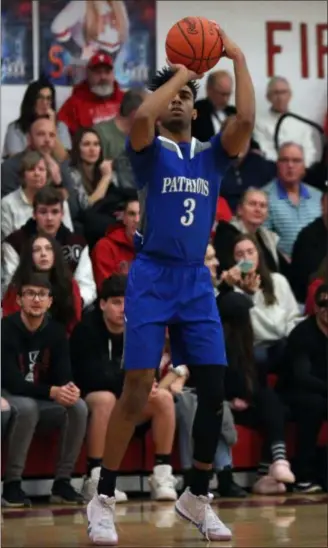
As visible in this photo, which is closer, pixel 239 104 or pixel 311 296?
pixel 239 104

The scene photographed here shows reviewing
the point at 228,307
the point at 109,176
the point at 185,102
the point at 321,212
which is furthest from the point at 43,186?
the point at 185,102

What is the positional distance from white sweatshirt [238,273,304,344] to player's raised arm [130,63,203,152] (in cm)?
381

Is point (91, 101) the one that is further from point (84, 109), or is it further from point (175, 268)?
point (175, 268)

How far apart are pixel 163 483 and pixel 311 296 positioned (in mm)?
2138

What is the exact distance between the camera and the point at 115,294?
31.4 feet

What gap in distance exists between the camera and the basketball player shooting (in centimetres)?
682

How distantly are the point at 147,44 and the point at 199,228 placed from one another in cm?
646

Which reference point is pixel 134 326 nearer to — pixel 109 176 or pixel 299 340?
pixel 299 340

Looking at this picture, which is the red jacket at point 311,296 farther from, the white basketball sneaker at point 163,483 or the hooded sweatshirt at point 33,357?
the hooded sweatshirt at point 33,357

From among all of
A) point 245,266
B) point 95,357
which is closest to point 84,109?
point 245,266

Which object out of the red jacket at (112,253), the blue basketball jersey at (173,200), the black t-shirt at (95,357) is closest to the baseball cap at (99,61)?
the red jacket at (112,253)

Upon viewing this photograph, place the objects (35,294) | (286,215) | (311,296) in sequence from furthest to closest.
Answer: (286,215), (311,296), (35,294)

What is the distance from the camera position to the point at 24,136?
11719 mm

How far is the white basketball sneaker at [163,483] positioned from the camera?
30.2 feet
